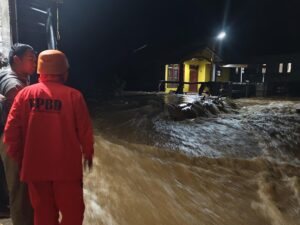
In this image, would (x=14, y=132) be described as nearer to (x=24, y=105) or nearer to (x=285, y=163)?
(x=24, y=105)

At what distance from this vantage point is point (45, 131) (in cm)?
249

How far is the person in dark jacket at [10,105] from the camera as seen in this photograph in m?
2.86

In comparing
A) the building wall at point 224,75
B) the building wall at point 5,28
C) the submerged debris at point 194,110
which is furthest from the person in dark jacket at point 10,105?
the building wall at point 224,75

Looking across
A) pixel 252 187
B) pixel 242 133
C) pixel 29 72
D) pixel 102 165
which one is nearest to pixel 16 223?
pixel 29 72

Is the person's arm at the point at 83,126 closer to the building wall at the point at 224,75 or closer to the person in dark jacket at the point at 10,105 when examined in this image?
the person in dark jacket at the point at 10,105

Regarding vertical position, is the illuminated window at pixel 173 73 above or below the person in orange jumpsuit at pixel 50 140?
above

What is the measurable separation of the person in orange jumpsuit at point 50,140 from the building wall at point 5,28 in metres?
2.80

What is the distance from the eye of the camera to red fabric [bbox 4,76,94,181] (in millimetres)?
2486

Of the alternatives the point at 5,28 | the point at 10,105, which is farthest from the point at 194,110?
the point at 10,105

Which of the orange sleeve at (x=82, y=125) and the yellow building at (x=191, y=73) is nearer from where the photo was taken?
the orange sleeve at (x=82, y=125)

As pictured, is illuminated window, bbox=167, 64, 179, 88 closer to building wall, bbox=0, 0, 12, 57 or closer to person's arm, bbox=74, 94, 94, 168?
building wall, bbox=0, 0, 12, 57

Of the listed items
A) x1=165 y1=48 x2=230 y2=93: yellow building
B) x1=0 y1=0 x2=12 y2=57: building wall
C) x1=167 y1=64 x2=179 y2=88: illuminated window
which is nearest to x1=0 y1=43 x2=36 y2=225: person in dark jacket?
x1=0 y1=0 x2=12 y2=57: building wall

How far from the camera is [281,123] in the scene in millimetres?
11156

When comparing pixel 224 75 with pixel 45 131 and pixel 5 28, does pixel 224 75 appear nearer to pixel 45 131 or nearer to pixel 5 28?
pixel 5 28
